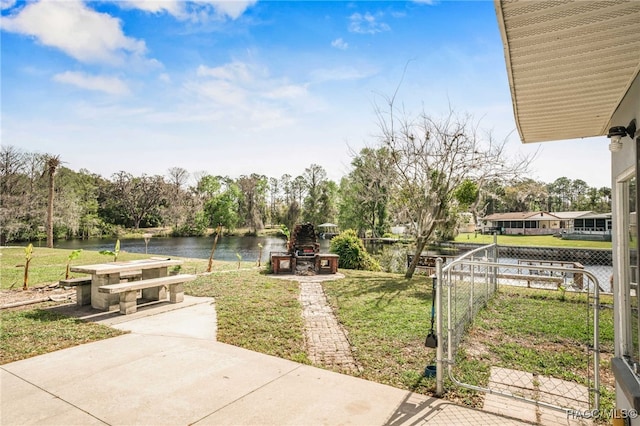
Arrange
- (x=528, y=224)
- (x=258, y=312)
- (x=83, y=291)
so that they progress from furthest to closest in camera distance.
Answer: (x=528, y=224) → (x=83, y=291) → (x=258, y=312)

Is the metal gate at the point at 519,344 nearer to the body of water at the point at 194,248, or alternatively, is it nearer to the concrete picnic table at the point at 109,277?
the concrete picnic table at the point at 109,277

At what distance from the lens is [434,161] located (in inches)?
427

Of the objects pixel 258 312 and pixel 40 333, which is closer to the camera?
pixel 40 333

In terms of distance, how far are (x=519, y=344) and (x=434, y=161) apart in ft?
23.4

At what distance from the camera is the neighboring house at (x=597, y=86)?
1.71 meters

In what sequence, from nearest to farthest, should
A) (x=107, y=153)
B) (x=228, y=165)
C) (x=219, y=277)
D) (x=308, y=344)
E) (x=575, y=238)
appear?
(x=308, y=344), (x=219, y=277), (x=107, y=153), (x=575, y=238), (x=228, y=165)

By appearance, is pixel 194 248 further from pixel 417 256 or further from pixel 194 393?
pixel 194 393

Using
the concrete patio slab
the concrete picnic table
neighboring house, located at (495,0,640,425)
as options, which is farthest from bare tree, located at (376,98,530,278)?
the concrete patio slab

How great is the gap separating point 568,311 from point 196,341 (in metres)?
6.89

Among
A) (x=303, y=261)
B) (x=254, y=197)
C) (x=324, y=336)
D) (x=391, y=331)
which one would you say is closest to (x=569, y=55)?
(x=391, y=331)

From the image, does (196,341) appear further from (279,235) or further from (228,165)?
(228,165)

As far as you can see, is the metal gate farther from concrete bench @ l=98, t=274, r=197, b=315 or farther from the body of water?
the body of water

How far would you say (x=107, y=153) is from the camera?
18.5 metres

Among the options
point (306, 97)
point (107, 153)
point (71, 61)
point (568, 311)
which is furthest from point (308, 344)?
point (107, 153)
